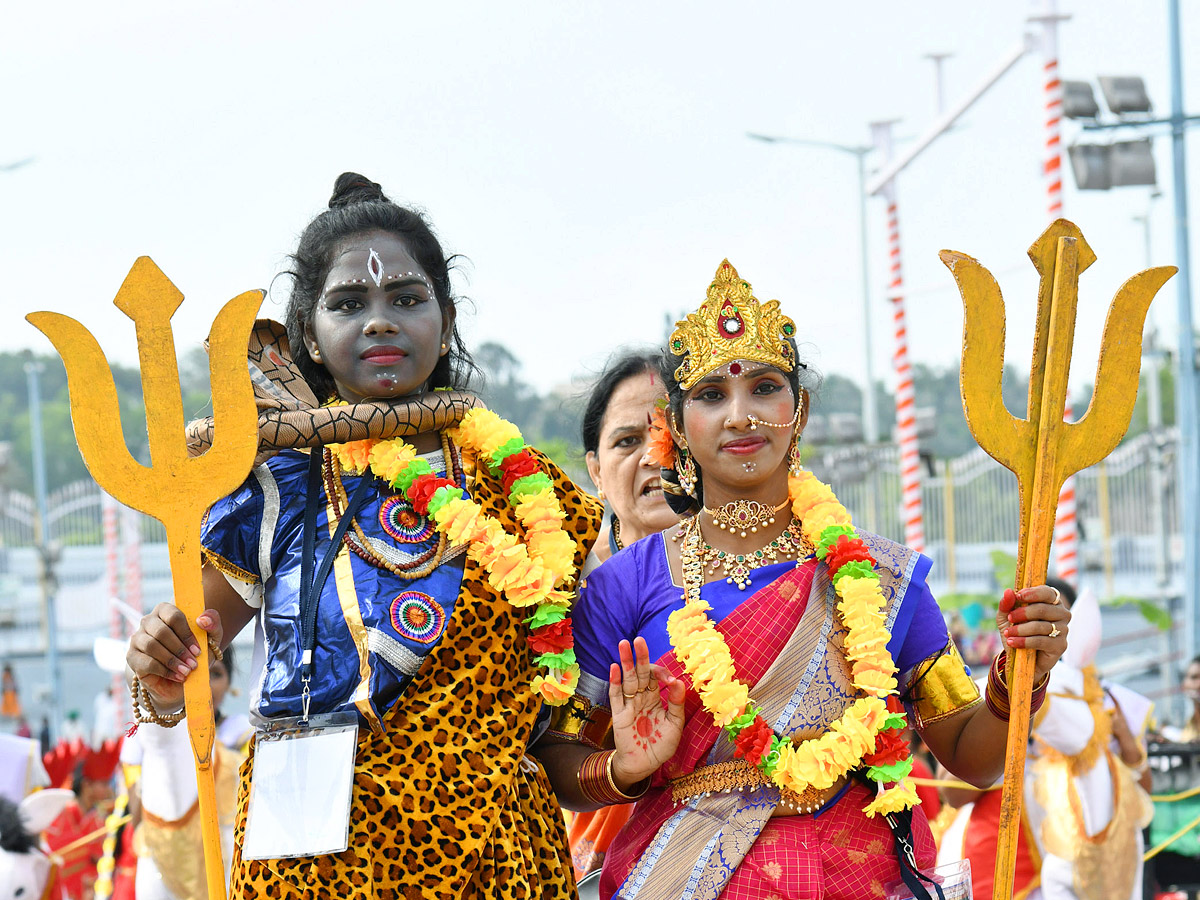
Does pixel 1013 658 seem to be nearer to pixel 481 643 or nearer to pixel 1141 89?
pixel 481 643

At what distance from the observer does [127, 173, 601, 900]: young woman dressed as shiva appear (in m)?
2.23

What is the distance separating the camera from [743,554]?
8.32ft

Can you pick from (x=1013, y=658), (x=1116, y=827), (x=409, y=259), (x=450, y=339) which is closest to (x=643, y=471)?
(x=450, y=339)

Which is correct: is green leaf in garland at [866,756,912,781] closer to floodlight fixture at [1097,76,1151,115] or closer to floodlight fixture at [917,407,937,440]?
floodlight fixture at [1097,76,1151,115]

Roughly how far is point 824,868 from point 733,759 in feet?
0.80

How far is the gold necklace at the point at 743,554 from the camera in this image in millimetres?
2514

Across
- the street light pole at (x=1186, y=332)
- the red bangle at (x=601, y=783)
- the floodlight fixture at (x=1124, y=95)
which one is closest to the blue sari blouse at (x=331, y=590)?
the red bangle at (x=601, y=783)

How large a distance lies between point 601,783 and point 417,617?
46 cm

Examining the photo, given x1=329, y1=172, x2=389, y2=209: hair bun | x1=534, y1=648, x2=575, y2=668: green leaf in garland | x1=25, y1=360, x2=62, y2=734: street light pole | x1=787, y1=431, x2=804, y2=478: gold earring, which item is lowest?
x1=25, y1=360, x2=62, y2=734: street light pole

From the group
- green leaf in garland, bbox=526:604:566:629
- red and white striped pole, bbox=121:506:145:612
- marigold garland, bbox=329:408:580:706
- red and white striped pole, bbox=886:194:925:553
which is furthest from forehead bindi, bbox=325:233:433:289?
red and white striped pole, bbox=121:506:145:612

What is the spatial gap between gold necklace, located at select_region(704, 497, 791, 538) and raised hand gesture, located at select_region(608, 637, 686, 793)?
34 centimetres

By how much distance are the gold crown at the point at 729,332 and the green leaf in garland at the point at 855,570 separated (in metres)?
0.40

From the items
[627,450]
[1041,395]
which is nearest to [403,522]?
[1041,395]

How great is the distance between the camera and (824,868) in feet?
7.52
